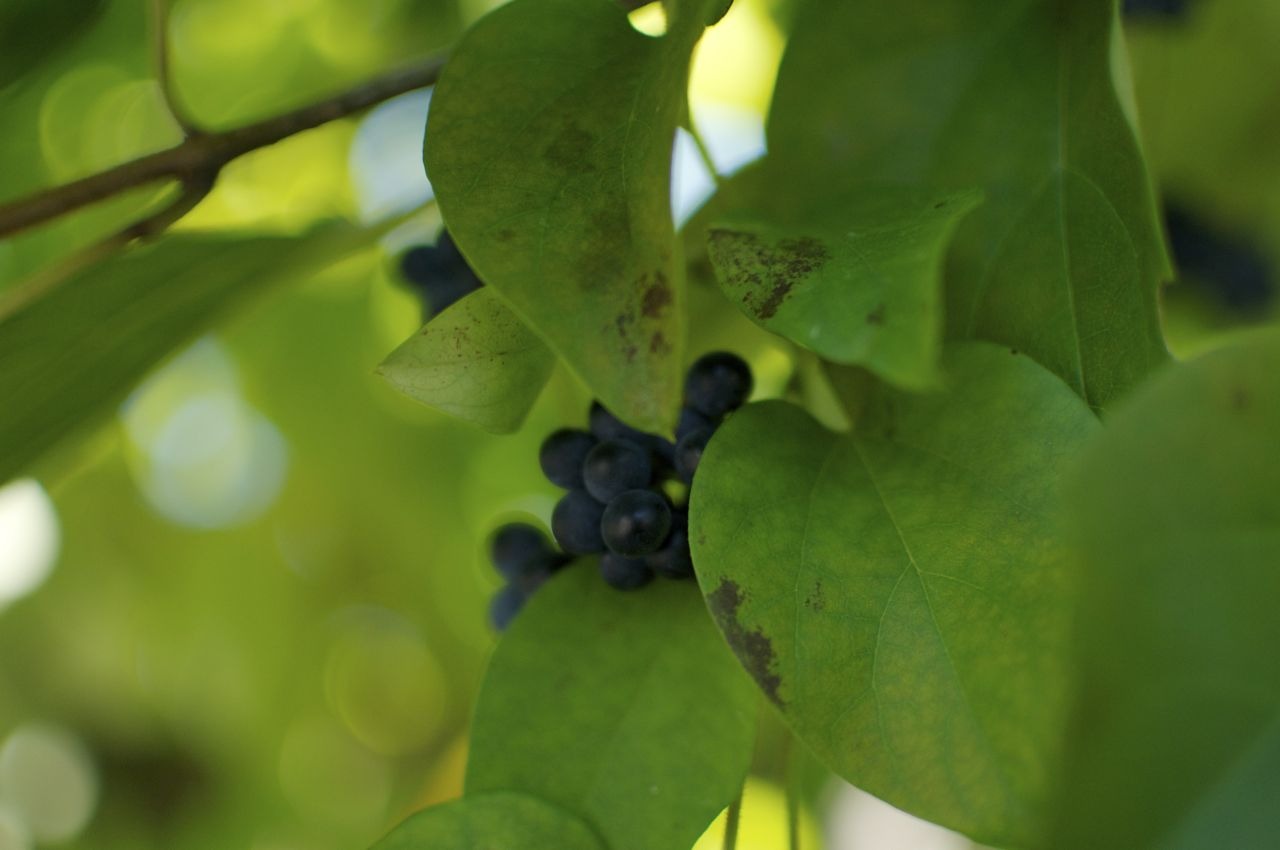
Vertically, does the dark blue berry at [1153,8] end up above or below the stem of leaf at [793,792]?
above

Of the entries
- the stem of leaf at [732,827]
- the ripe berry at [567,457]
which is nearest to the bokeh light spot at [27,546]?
the ripe berry at [567,457]

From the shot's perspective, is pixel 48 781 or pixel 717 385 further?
pixel 48 781

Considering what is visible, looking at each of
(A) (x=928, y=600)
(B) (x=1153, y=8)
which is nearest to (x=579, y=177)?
(A) (x=928, y=600)

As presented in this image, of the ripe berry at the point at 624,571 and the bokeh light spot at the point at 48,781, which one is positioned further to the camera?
the bokeh light spot at the point at 48,781

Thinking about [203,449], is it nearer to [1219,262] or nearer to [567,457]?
[567,457]

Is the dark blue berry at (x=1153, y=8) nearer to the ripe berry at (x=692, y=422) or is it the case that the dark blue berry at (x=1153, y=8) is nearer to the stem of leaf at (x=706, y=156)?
the stem of leaf at (x=706, y=156)

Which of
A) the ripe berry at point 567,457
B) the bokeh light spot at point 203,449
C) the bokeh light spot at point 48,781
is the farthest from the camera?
the bokeh light spot at point 48,781

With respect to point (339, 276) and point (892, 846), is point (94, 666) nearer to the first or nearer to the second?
point (339, 276)

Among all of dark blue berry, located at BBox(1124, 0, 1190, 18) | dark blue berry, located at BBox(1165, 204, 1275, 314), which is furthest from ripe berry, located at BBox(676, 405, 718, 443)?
dark blue berry, located at BBox(1165, 204, 1275, 314)
